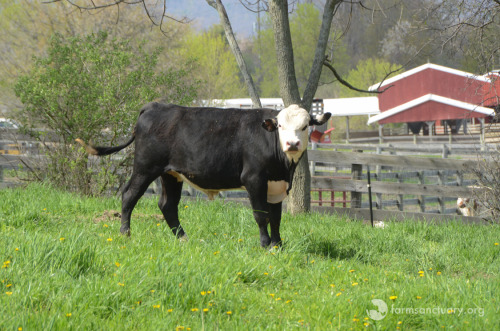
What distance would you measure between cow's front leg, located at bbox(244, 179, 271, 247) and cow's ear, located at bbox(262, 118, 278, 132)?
1.95ft

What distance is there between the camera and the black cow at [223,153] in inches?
262

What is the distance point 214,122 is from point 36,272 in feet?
10.5

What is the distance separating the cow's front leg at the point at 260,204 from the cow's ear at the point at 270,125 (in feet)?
1.95

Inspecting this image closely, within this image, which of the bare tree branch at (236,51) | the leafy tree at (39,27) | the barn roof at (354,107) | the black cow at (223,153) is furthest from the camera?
the barn roof at (354,107)

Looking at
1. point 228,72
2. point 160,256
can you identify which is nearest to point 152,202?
point 160,256

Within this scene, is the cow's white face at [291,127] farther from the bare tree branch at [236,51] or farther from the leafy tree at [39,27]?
the leafy tree at [39,27]

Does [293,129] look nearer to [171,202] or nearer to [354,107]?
[171,202]

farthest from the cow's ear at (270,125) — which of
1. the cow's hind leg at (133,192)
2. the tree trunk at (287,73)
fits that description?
the tree trunk at (287,73)

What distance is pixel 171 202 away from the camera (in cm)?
730

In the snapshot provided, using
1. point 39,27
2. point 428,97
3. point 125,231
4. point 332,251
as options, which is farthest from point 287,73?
point 428,97

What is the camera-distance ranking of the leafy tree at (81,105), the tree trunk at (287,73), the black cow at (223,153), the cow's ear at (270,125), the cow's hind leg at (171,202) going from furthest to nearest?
the leafy tree at (81,105) → the tree trunk at (287,73) → the cow's hind leg at (171,202) → the black cow at (223,153) → the cow's ear at (270,125)

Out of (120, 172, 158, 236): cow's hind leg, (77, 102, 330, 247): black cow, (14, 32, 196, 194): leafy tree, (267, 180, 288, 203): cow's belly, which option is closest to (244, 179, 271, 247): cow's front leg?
(77, 102, 330, 247): black cow

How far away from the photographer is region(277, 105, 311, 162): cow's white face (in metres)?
6.34

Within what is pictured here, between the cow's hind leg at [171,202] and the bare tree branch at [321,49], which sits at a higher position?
the bare tree branch at [321,49]
